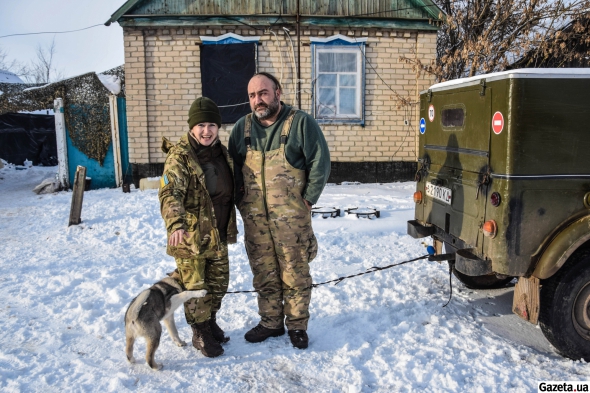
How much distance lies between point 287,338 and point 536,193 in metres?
2.19

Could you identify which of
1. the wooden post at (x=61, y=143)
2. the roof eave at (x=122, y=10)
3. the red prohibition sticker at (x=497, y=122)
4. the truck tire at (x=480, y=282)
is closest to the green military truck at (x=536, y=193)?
the red prohibition sticker at (x=497, y=122)

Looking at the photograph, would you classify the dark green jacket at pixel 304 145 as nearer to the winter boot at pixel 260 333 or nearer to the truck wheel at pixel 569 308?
the winter boot at pixel 260 333

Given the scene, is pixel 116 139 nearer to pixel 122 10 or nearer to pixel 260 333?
pixel 122 10

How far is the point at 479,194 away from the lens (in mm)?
3443

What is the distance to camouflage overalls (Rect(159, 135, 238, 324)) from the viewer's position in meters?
3.12

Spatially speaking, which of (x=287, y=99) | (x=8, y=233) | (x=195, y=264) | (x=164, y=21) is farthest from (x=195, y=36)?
(x=195, y=264)

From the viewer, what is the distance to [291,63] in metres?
11.2

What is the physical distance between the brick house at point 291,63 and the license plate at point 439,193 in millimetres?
7323

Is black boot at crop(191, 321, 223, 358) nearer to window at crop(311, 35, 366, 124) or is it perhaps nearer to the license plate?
the license plate

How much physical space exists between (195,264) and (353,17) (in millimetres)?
9469

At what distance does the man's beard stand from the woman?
0.32m

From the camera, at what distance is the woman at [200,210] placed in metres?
3.12

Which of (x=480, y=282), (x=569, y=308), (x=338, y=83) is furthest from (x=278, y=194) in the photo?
(x=338, y=83)

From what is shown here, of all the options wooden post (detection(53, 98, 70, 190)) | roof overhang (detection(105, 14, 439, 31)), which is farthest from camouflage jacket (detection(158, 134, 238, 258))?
wooden post (detection(53, 98, 70, 190))
